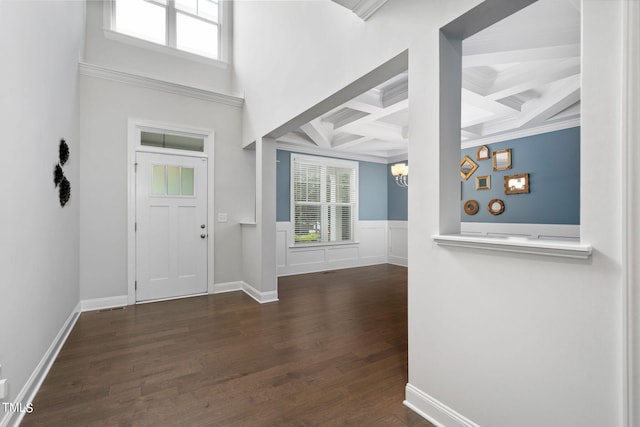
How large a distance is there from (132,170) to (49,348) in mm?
2258

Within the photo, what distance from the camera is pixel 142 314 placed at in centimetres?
343

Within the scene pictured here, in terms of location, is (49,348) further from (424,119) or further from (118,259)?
(424,119)

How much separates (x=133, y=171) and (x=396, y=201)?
16.7 ft

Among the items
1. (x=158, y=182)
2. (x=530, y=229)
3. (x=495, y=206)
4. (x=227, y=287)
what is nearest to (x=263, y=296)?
(x=227, y=287)

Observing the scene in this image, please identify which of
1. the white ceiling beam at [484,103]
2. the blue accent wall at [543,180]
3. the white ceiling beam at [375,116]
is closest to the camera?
the white ceiling beam at [484,103]

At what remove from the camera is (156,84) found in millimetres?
3945

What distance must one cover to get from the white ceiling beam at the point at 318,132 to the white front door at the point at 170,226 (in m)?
1.72

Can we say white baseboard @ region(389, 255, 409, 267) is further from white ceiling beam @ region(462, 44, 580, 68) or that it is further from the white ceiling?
white ceiling beam @ region(462, 44, 580, 68)

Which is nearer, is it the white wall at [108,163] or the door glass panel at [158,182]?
the white wall at [108,163]

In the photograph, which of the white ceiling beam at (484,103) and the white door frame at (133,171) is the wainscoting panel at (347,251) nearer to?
the white door frame at (133,171)

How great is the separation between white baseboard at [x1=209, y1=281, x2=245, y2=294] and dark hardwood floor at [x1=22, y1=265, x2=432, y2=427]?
612 mm

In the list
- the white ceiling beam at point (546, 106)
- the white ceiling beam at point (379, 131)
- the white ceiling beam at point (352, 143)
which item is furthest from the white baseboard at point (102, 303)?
the white ceiling beam at point (546, 106)

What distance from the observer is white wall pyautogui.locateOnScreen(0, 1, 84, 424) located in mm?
1545

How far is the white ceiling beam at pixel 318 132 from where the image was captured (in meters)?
4.71
